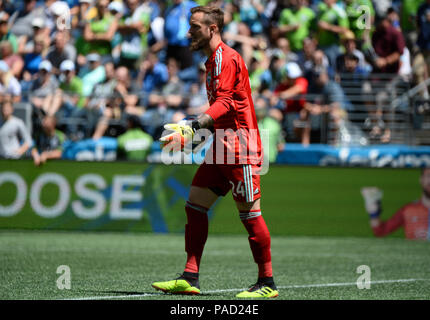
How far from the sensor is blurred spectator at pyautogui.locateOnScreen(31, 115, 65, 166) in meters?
13.7

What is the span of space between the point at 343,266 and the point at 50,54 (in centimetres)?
881

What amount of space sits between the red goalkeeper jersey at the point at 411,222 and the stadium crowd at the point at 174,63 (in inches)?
Result: 61.2

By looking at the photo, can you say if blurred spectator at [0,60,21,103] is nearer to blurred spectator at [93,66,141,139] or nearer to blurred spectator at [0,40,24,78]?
blurred spectator at [0,40,24,78]

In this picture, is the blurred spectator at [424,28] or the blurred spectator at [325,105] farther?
the blurred spectator at [424,28]

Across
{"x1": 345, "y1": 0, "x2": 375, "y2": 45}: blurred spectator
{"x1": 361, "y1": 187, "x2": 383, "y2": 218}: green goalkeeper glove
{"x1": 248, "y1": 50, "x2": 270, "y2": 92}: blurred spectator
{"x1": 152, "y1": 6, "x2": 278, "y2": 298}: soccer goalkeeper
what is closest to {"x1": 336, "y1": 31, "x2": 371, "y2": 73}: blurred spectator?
{"x1": 345, "y1": 0, "x2": 375, "y2": 45}: blurred spectator

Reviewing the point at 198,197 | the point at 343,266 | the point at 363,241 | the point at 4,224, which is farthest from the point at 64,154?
the point at 198,197

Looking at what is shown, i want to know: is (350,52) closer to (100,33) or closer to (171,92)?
(171,92)

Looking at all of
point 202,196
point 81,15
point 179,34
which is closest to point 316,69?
point 179,34

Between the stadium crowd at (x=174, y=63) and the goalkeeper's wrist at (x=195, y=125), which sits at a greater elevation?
the stadium crowd at (x=174, y=63)

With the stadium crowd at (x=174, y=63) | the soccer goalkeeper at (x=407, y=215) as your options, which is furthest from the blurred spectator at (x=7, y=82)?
the soccer goalkeeper at (x=407, y=215)

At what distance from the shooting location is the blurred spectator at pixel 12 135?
14.0 m

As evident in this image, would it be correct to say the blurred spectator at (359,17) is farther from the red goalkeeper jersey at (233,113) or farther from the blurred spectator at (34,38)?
the red goalkeeper jersey at (233,113)

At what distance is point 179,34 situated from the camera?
16250mm

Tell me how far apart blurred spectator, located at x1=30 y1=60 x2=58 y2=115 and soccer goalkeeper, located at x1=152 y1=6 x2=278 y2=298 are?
26.7 feet
